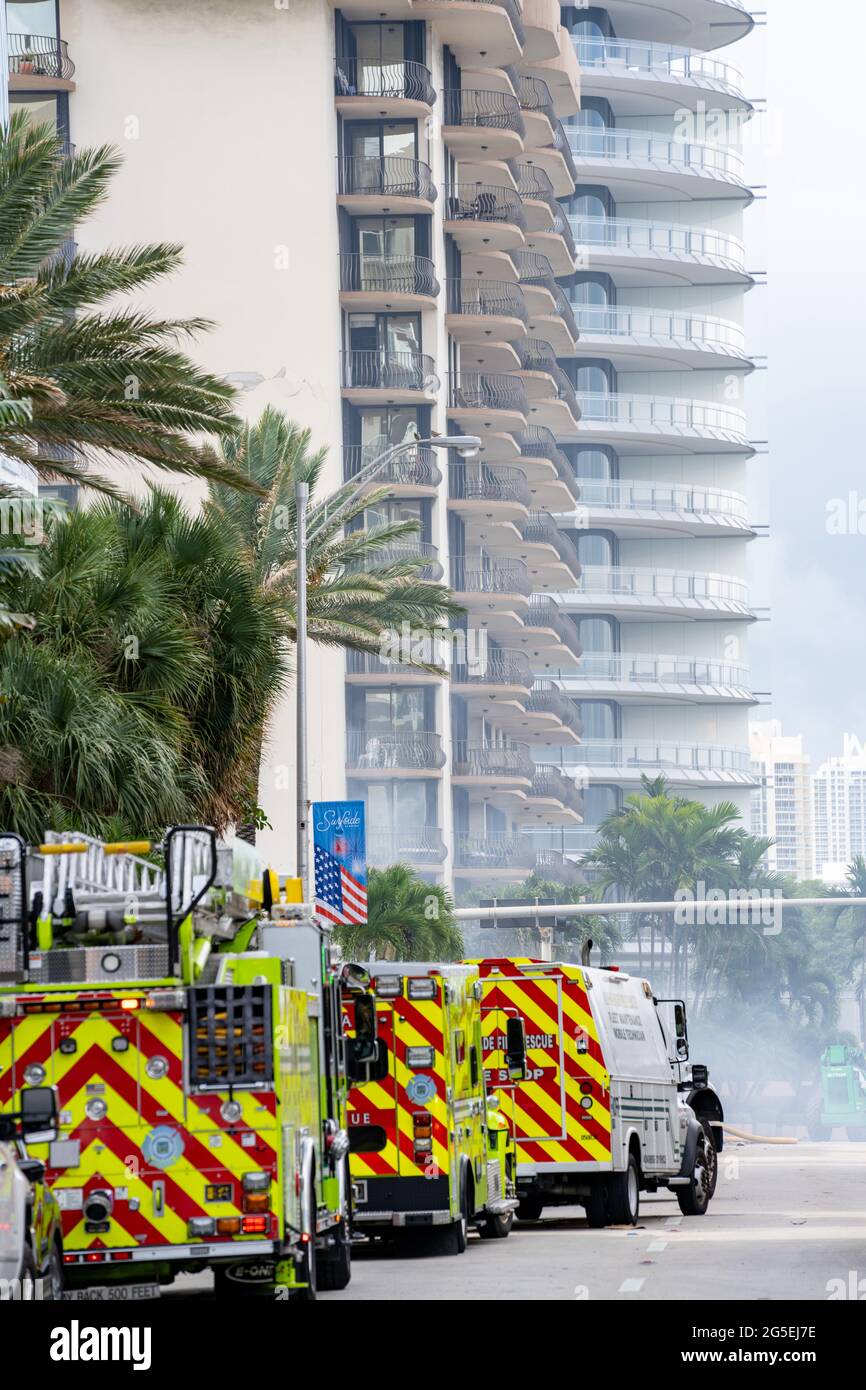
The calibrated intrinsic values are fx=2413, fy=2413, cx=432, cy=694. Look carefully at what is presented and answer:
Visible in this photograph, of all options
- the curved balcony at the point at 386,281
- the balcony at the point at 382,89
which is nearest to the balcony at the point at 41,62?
the balcony at the point at 382,89

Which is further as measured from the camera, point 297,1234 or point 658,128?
point 658,128

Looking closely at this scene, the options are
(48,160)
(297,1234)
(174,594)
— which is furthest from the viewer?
(174,594)

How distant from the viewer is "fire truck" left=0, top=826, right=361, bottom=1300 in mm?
13602

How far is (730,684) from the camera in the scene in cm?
13550

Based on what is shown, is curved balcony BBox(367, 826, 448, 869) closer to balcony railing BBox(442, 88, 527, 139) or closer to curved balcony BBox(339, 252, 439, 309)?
curved balcony BBox(339, 252, 439, 309)

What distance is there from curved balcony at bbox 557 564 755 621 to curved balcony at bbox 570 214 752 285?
17208mm

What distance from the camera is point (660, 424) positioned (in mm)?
135750

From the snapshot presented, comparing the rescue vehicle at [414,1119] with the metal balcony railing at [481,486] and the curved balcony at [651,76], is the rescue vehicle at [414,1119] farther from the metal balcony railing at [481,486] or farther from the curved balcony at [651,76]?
the curved balcony at [651,76]

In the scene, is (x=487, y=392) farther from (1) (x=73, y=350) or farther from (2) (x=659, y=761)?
(1) (x=73, y=350)

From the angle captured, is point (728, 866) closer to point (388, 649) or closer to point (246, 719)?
point (388, 649)

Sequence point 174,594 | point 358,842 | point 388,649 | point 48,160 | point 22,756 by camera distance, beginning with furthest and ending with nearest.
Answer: point 388,649 < point 358,842 < point 174,594 < point 22,756 < point 48,160

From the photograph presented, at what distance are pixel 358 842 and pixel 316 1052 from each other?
19160 mm

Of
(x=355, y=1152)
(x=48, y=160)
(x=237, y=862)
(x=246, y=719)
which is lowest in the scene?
(x=355, y=1152)
